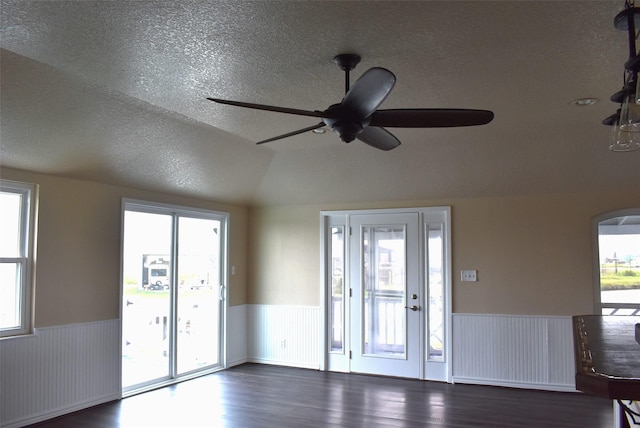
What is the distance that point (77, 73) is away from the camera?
10.6 feet

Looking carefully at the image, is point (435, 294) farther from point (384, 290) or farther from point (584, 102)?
point (584, 102)

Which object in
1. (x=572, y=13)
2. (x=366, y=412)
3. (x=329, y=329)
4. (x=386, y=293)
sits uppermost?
(x=572, y=13)

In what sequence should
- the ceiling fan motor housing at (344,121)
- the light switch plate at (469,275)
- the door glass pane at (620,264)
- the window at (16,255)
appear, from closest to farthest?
the ceiling fan motor housing at (344,121)
the window at (16,255)
the door glass pane at (620,264)
the light switch plate at (469,275)

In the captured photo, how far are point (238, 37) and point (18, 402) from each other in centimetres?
355

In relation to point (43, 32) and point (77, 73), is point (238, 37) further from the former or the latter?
point (77, 73)

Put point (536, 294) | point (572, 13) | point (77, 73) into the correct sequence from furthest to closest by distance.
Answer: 1. point (536, 294)
2. point (77, 73)
3. point (572, 13)

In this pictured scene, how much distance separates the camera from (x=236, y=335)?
6.88 metres

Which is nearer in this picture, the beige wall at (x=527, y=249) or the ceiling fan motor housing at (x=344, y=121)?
the ceiling fan motor housing at (x=344, y=121)

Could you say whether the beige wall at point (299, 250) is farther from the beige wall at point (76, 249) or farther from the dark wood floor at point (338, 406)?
the dark wood floor at point (338, 406)

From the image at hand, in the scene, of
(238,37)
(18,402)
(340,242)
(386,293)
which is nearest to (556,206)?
(386,293)

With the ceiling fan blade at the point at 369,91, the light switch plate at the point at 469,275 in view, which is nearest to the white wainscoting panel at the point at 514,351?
the light switch plate at the point at 469,275

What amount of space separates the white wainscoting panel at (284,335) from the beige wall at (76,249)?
2.30m

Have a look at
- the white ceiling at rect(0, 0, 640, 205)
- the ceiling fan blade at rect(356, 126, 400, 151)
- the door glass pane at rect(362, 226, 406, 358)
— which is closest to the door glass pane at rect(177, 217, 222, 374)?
the white ceiling at rect(0, 0, 640, 205)

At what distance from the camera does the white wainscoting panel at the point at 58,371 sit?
4.17m
